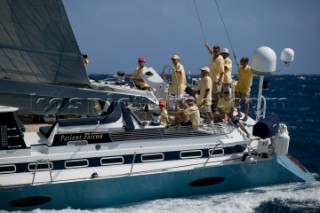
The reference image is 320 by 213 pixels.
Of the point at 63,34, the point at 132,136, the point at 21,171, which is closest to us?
the point at 63,34

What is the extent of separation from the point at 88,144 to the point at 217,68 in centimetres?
501

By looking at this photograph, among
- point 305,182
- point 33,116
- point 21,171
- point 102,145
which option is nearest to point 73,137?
point 102,145

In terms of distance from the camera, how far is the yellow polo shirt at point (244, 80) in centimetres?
1349

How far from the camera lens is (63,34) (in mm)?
9281

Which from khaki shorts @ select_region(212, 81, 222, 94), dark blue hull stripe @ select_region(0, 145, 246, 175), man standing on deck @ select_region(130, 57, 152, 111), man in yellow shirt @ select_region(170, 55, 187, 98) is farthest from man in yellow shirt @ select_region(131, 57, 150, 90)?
dark blue hull stripe @ select_region(0, 145, 246, 175)

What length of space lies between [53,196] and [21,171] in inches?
39.5

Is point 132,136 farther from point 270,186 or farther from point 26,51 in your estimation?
point 270,186

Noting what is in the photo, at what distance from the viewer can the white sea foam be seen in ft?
33.2

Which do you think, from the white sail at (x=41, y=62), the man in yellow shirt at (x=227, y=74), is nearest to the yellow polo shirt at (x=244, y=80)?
the man in yellow shirt at (x=227, y=74)

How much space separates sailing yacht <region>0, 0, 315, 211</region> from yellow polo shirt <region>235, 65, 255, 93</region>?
1.67m

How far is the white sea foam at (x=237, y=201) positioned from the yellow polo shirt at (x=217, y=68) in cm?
381

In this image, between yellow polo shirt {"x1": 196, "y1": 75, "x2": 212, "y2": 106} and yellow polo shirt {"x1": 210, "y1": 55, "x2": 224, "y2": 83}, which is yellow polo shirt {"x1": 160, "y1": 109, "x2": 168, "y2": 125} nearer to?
yellow polo shirt {"x1": 196, "y1": 75, "x2": 212, "y2": 106}

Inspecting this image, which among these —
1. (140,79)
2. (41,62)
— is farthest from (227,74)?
(41,62)

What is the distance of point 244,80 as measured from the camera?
1366cm
